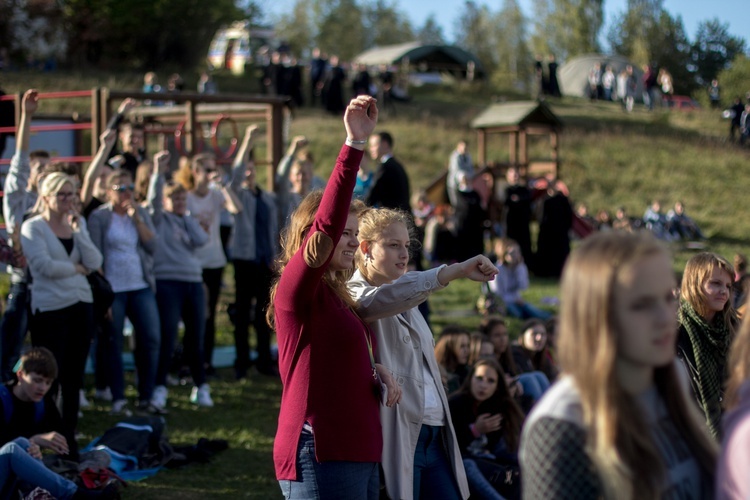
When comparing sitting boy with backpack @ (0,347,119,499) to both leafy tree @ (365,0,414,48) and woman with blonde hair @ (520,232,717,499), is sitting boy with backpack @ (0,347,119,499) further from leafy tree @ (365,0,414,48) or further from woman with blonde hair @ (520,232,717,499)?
leafy tree @ (365,0,414,48)

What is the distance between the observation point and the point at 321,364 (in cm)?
342

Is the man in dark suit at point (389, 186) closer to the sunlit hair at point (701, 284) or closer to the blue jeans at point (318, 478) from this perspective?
the sunlit hair at point (701, 284)

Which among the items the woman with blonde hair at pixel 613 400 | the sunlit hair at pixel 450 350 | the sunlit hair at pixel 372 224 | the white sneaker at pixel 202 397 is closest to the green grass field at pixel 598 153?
the white sneaker at pixel 202 397

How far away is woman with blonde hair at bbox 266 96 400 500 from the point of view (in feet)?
10.9

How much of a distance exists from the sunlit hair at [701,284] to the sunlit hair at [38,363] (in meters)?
3.59

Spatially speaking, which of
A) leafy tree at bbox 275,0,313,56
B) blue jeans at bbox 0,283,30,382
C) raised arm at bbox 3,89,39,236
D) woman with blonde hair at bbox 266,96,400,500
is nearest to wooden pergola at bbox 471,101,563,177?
raised arm at bbox 3,89,39,236

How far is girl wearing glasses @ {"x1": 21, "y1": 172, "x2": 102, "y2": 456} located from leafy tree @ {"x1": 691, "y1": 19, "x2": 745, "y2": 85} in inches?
2209

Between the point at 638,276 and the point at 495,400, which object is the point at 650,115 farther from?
the point at 638,276

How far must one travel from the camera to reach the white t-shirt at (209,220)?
8.93 m

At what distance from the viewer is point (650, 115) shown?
38.8 meters

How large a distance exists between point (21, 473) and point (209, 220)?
12.4 ft

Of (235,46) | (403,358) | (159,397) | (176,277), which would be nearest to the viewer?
(403,358)

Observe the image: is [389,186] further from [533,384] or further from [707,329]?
[707,329]

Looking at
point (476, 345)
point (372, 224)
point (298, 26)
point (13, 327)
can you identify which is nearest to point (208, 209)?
point (13, 327)
